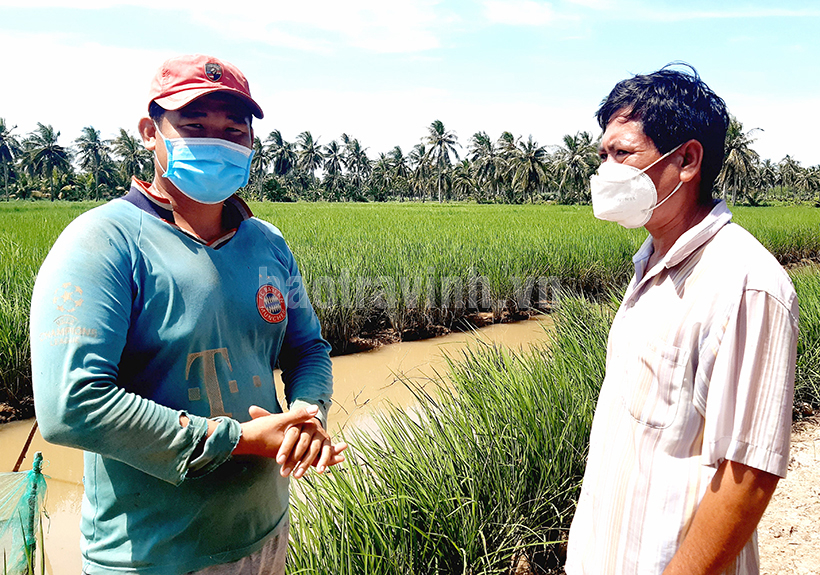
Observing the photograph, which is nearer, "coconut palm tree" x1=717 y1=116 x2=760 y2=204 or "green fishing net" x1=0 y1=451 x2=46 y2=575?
"green fishing net" x1=0 y1=451 x2=46 y2=575

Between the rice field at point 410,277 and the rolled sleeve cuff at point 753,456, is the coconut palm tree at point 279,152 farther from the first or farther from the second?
the rolled sleeve cuff at point 753,456

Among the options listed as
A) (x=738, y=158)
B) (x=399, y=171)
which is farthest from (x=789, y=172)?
(x=399, y=171)

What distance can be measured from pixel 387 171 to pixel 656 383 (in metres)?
59.5

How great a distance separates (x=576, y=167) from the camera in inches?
1868

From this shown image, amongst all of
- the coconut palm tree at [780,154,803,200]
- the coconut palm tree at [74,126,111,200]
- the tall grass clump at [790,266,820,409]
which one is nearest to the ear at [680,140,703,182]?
the tall grass clump at [790,266,820,409]

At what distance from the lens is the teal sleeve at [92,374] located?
0.91m

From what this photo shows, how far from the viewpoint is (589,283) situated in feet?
28.0

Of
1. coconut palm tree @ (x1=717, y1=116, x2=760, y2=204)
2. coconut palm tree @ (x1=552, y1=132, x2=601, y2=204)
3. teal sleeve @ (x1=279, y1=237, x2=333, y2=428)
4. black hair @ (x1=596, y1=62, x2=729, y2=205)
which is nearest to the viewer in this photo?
black hair @ (x1=596, y1=62, x2=729, y2=205)

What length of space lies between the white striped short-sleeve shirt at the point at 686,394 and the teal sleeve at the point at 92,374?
81 centimetres

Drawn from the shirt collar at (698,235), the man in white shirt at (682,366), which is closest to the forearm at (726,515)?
the man in white shirt at (682,366)

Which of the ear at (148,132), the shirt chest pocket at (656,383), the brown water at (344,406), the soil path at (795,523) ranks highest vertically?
the ear at (148,132)

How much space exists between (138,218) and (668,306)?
3.55ft

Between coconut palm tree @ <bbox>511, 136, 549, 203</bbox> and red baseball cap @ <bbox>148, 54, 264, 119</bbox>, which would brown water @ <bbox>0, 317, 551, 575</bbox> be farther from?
coconut palm tree @ <bbox>511, 136, 549, 203</bbox>

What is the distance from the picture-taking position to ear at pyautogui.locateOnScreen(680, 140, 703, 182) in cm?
116
